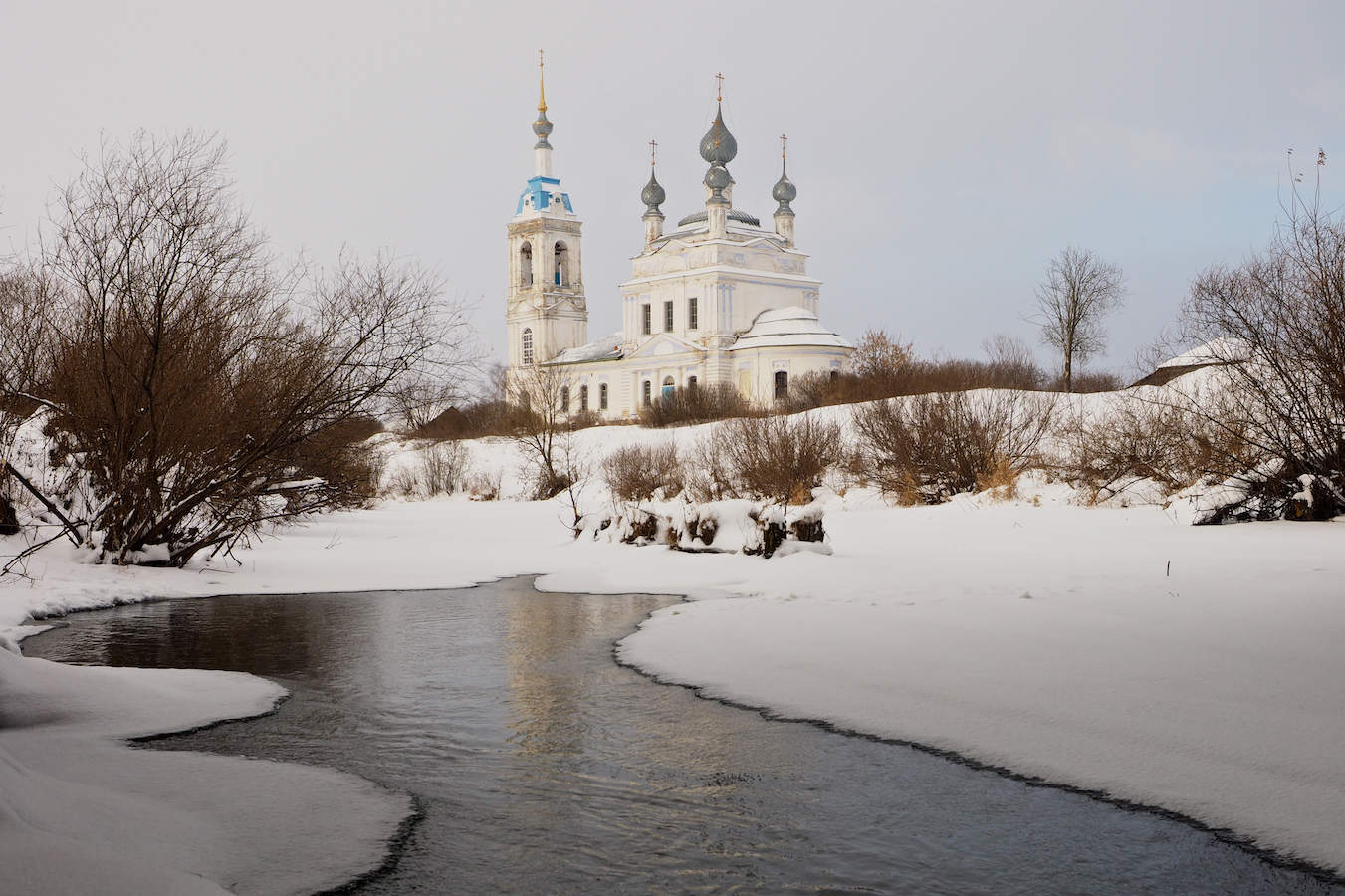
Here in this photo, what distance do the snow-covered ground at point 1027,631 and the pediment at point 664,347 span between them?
50.1 meters

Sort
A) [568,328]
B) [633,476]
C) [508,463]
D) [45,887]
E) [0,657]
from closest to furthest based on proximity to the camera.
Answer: [45,887] < [0,657] < [633,476] < [508,463] < [568,328]

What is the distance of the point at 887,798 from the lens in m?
5.27

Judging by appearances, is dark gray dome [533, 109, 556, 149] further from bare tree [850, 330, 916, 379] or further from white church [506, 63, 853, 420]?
bare tree [850, 330, 916, 379]

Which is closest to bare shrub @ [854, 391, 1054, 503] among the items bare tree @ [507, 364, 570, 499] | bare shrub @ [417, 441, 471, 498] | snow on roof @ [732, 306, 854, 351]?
bare tree @ [507, 364, 570, 499]

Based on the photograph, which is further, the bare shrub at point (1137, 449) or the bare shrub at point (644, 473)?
the bare shrub at point (644, 473)

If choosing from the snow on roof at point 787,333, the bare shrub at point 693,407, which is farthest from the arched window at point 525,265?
the bare shrub at point 693,407

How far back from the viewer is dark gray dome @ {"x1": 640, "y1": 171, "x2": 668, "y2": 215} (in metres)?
77.8

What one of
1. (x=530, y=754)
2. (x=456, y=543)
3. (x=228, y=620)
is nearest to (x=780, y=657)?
(x=530, y=754)

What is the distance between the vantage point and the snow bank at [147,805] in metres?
3.65

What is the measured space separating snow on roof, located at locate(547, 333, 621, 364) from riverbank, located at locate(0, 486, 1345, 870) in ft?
188

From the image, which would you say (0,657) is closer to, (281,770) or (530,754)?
(281,770)

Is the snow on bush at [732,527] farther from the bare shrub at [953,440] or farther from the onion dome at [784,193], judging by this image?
the onion dome at [784,193]

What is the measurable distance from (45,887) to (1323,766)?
5.13 m

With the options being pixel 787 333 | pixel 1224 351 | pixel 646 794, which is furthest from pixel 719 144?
pixel 646 794
